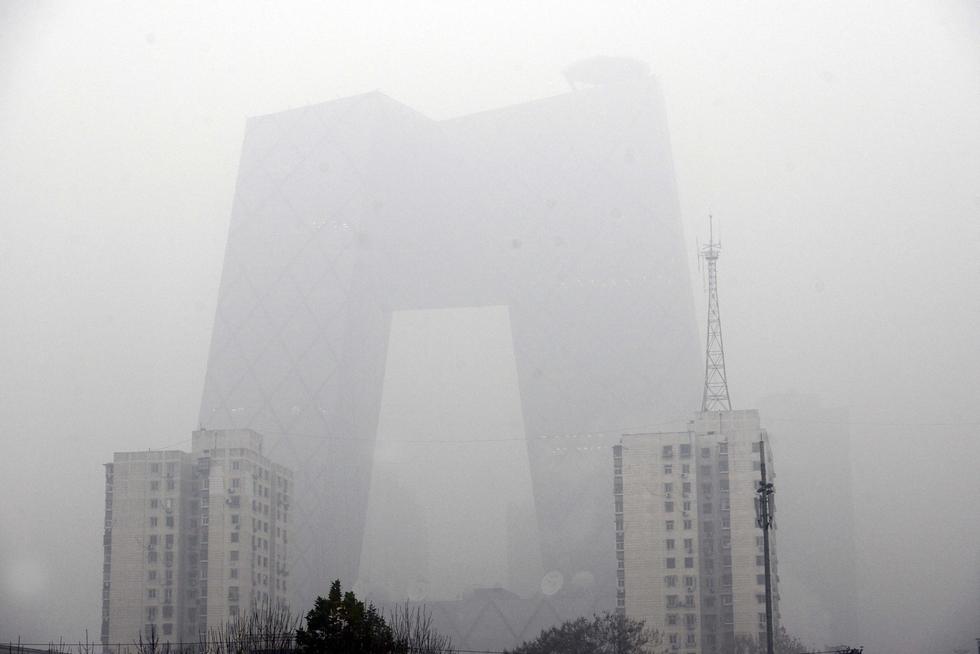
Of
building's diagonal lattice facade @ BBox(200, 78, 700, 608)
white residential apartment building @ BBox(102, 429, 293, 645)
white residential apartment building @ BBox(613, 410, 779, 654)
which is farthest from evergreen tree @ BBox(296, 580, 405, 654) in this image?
building's diagonal lattice facade @ BBox(200, 78, 700, 608)

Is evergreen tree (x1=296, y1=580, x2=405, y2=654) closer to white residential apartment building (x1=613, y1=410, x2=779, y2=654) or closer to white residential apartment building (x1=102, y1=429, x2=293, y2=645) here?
white residential apartment building (x1=613, y1=410, x2=779, y2=654)

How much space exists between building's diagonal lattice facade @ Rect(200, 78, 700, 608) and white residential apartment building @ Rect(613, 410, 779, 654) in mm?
18240

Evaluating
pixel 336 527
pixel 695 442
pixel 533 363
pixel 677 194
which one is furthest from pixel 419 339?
pixel 695 442

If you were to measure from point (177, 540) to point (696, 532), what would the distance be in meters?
17.8

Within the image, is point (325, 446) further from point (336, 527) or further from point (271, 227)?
point (271, 227)

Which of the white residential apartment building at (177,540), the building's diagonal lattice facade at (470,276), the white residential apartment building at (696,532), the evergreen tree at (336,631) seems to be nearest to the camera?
the evergreen tree at (336,631)

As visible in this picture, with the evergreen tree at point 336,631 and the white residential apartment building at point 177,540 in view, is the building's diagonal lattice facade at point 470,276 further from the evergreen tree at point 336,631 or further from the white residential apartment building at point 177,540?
the evergreen tree at point 336,631

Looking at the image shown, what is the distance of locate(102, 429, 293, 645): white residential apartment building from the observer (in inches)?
1699

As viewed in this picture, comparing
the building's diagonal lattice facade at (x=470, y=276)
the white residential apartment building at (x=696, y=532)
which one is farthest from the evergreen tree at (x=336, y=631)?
the building's diagonal lattice facade at (x=470, y=276)

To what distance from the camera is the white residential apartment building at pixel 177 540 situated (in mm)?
43156

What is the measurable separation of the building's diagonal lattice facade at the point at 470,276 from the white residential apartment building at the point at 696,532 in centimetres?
1824

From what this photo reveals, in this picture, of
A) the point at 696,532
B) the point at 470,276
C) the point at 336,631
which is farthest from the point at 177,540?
the point at 336,631

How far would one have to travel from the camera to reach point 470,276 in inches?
2557

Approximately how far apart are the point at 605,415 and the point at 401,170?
645 inches
